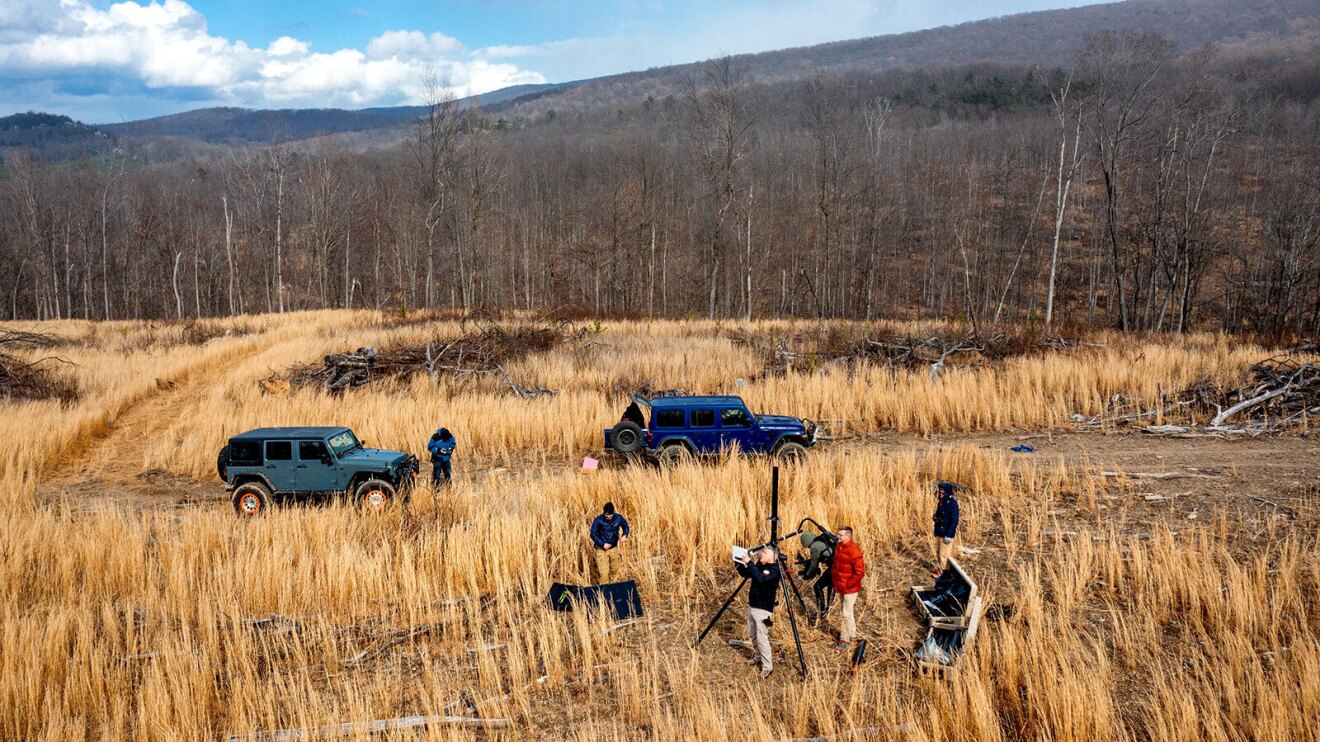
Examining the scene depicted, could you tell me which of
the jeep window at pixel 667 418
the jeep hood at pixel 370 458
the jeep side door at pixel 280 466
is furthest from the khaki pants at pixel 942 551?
the jeep side door at pixel 280 466

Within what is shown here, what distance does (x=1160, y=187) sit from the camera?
28625 mm

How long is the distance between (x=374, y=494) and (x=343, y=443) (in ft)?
3.90

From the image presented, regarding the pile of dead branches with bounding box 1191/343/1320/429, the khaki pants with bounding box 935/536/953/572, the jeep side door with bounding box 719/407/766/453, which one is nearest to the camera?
the khaki pants with bounding box 935/536/953/572

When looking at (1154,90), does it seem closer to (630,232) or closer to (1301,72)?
(630,232)

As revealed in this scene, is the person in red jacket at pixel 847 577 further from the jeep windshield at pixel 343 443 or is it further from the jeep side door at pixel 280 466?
the jeep side door at pixel 280 466

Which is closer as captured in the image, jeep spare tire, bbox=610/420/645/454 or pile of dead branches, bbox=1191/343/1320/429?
jeep spare tire, bbox=610/420/645/454

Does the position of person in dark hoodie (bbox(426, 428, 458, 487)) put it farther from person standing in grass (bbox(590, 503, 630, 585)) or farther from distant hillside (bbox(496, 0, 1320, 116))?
distant hillside (bbox(496, 0, 1320, 116))

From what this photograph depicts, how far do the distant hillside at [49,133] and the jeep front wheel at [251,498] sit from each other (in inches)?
7635

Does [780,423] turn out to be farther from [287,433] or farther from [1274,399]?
[1274,399]

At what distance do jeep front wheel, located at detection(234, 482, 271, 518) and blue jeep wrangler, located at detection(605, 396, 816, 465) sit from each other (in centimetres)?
596

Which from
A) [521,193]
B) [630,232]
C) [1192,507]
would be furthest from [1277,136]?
[1192,507]

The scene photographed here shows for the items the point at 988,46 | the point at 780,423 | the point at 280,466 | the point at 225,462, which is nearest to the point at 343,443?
the point at 280,466

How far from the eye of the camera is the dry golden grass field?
4.75 meters

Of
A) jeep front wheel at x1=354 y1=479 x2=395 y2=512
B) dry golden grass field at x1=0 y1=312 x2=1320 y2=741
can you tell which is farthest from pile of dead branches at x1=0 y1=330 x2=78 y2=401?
jeep front wheel at x1=354 y1=479 x2=395 y2=512
